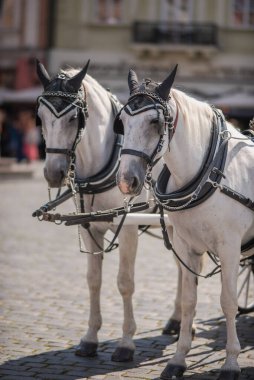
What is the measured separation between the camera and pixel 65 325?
7.21 metres

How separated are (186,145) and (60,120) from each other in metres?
1.00

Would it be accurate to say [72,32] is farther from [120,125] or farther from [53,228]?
[120,125]

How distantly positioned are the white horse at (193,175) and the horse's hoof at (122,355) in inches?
21.8

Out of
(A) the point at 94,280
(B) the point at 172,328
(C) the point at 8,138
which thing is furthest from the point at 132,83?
(C) the point at 8,138

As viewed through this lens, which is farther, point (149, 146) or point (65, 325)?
point (65, 325)

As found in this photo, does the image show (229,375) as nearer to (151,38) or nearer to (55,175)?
(55,175)

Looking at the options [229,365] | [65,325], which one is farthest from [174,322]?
[229,365]

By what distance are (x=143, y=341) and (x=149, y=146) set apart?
2210 mm

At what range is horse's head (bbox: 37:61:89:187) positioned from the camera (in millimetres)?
5859

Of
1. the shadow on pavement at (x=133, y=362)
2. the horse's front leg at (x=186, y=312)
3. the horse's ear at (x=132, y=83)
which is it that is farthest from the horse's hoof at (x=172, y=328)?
the horse's ear at (x=132, y=83)

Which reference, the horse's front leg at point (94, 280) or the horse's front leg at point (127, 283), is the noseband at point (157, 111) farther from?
the horse's front leg at point (94, 280)

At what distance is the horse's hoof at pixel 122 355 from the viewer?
243 inches

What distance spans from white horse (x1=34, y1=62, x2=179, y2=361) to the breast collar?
0.79m

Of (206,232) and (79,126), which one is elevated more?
(79,126)
